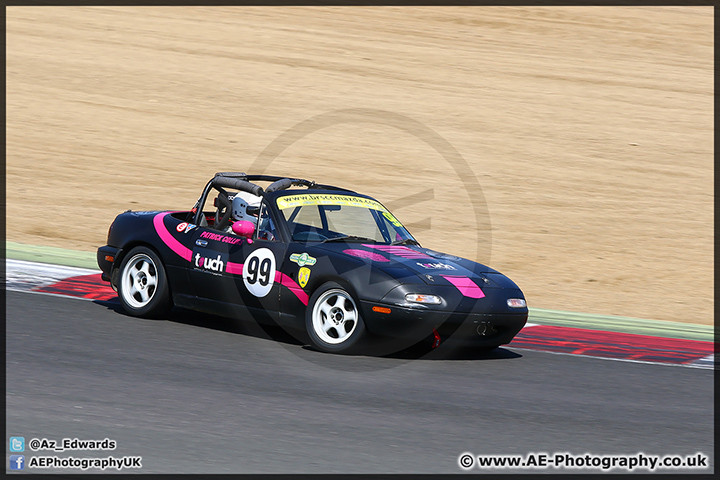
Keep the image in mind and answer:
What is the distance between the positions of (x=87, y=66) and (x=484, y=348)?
17979 mm

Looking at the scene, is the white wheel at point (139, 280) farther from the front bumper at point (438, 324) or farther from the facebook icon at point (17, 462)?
the facebook icon at point (17, 462)

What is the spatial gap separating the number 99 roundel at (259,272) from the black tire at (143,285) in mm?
1026

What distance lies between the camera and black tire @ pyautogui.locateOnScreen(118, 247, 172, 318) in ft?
31.0

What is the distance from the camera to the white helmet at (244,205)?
9602 mm

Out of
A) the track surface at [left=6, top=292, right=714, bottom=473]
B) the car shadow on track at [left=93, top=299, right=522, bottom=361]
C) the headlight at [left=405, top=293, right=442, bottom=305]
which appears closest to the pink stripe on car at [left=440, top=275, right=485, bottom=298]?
the headlight at [left=405, top=293, right=442, bottom=305]

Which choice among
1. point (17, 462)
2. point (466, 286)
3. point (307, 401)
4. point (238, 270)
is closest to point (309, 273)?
point (238, 270)

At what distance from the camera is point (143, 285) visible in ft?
31.6

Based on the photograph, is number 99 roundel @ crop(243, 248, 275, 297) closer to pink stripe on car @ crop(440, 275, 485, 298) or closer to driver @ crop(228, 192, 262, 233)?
driver @ crop(228, 192, 262, 233)

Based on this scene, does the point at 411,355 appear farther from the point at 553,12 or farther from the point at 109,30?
the point at 553,12

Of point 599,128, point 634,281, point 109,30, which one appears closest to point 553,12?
point 599,128

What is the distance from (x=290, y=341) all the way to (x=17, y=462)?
385 cm

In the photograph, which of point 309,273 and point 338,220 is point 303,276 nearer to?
point 309,273

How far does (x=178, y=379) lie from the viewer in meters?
7.37

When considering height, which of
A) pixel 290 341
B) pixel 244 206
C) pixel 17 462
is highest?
pixel 244 206
